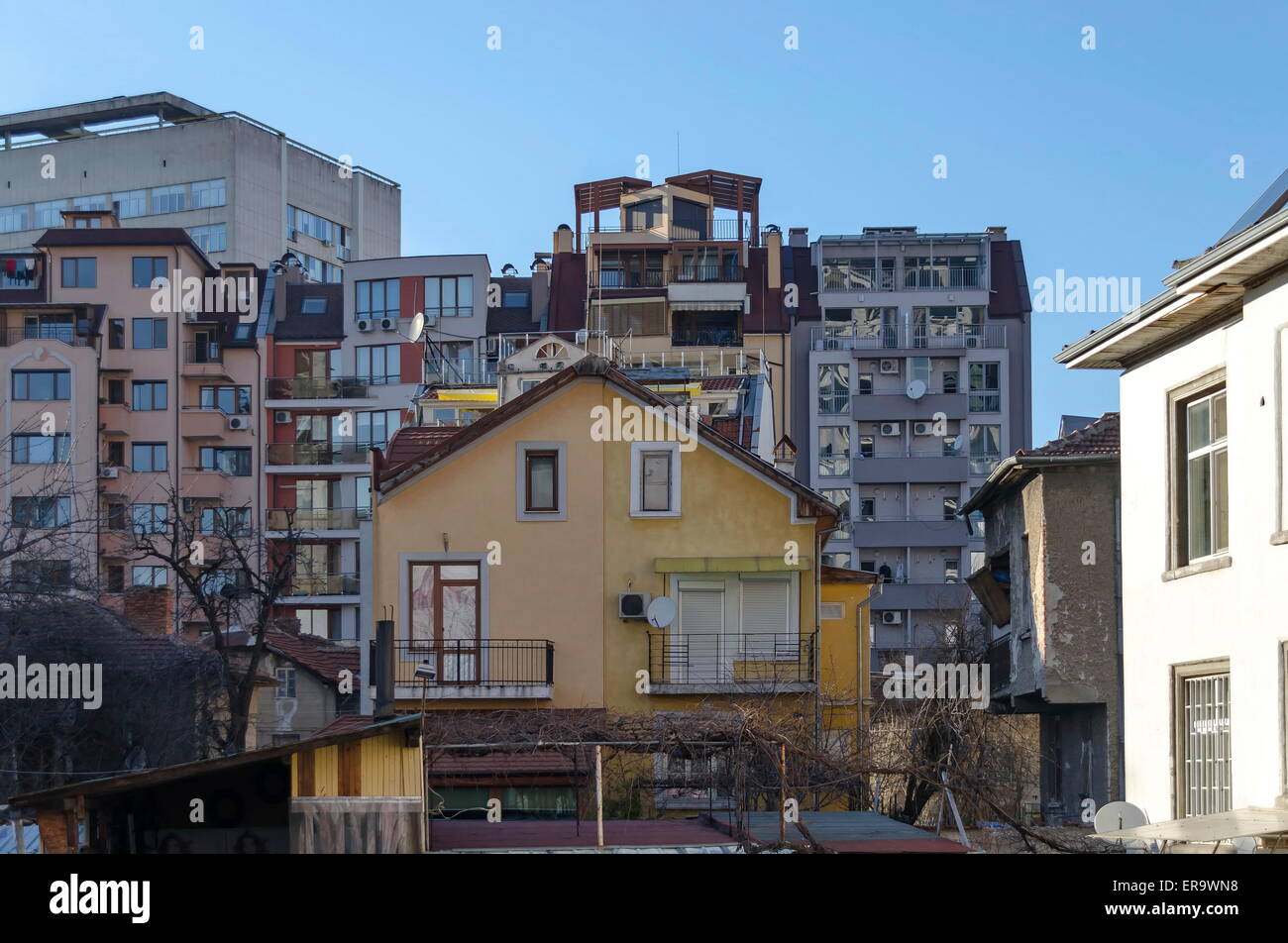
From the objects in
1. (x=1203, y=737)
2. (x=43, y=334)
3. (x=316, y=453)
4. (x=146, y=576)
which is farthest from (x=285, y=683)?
(x=1203, y=737)

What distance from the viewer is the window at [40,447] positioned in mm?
73994

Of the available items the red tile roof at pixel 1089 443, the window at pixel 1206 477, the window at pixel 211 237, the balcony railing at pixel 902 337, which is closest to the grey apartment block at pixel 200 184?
the window at pixel 211 237

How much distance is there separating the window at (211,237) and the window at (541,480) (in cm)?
6455

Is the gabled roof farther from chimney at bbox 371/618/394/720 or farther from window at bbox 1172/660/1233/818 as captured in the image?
window at bbox 1172/660/1233/818

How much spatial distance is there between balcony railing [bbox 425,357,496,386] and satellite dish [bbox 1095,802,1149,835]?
5455cm

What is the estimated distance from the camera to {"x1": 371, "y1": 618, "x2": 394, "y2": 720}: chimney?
→ 29281 mm

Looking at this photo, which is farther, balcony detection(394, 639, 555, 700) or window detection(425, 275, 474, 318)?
window detection(425, 275, 474, 318)

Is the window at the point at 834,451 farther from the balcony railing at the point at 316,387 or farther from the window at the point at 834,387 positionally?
the balcony railing at the point at 316,387

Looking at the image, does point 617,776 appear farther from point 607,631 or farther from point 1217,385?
point 1217,385

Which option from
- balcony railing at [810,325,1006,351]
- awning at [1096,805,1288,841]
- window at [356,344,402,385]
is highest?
balcony railing at [810,325,1006,351]

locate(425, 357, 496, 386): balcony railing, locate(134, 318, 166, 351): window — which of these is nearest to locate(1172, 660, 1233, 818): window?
locate(425, 357, 496, 386): balcony railing

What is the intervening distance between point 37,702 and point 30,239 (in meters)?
77.0

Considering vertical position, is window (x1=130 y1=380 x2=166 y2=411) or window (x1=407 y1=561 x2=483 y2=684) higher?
window (x1=130 y1=380 x2=166 y2=411)

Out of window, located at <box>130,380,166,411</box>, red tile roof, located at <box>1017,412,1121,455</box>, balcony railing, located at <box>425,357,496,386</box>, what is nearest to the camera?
red tile roof, located at <box>1017,412,1121,455</box>
